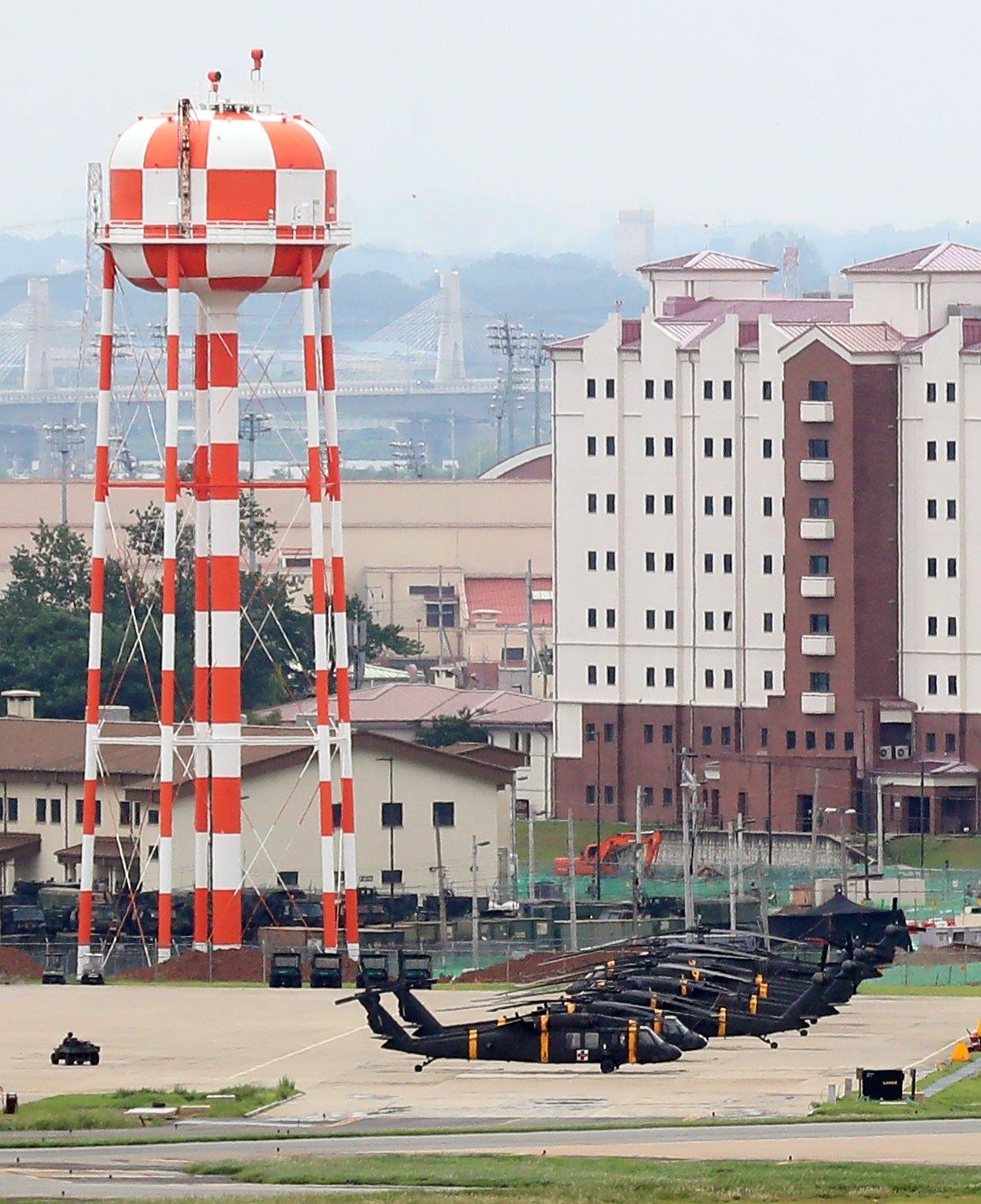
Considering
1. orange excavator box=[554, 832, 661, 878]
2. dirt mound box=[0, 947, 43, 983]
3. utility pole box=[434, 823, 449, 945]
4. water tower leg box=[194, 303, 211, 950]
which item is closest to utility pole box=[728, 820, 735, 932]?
orange excavator box=[554, 832, 661, 878]

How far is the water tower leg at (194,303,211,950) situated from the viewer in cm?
10375

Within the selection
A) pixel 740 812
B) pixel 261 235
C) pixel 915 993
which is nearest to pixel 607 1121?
pixel 915 993

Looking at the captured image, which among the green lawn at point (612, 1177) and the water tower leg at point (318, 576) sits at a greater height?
the water tower leg at point (318, 576)

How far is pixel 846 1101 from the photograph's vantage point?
7550 cm

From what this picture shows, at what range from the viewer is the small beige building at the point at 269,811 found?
436ft

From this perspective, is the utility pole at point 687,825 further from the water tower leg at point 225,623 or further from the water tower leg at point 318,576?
the water tower leg at point 225,623

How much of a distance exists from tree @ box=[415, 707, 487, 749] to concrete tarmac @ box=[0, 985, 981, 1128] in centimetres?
7447

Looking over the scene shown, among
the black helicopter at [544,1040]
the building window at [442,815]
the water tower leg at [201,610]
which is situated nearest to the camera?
the black helicopter at [544,1040]

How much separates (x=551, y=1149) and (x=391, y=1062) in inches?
557

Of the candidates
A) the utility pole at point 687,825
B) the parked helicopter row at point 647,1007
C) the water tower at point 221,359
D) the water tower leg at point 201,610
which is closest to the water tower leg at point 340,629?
the water tower at point 221,359

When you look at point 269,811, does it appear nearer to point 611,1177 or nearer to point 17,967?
point 17,967

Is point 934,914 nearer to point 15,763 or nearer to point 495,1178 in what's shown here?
point 15,763

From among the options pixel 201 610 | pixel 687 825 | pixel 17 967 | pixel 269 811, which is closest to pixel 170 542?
pixel 201 610

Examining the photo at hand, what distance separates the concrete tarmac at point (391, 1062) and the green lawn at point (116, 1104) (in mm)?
761
